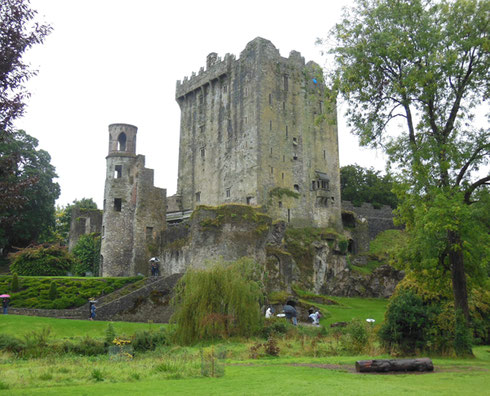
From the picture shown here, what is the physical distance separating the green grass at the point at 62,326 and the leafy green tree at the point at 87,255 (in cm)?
2020

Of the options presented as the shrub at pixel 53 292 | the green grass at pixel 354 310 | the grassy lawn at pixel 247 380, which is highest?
the shrub at pixel 53 292

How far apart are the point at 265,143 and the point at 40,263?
21.9 m

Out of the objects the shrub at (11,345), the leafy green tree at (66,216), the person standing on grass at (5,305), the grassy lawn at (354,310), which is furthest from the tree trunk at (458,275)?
the leafy green tree at (66,216)

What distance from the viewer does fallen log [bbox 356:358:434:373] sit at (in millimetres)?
14297

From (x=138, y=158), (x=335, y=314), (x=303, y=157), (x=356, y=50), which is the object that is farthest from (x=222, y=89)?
(x=356, y=50)

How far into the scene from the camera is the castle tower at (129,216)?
43562mm

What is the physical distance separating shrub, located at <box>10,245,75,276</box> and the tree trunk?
31.7m

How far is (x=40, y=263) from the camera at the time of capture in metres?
42.4

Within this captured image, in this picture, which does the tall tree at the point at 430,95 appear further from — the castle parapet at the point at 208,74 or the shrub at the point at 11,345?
the castle parapet at the point at 208,74

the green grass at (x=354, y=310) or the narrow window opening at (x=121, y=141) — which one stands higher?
the narrow window opening at (x=121, y=141)

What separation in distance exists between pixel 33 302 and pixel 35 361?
15.7 meters

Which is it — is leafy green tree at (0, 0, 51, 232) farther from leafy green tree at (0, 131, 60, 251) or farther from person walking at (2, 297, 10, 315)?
leafy green tree at (0, 131, 60, 251)

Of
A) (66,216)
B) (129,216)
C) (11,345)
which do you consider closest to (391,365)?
(11,345)

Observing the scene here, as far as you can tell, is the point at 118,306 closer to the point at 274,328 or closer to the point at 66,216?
the point at 274,328
